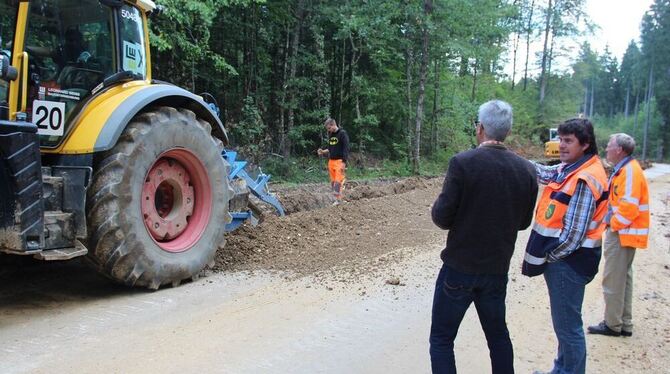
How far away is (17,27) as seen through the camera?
13.1ft

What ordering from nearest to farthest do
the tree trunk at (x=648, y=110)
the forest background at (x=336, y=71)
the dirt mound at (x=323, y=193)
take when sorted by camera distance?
the dirt mound at (x=323, y=193) < the forest background at (x=336, y=71) < the tree trunk at (x=648, y=110)

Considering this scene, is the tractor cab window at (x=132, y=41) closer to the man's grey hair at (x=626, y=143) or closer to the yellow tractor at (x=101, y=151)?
the yellow tractor at (x=101, y=151)

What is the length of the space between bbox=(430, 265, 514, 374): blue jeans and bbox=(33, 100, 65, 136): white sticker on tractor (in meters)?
3.32

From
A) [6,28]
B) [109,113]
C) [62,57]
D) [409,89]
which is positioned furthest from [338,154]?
[409,89]

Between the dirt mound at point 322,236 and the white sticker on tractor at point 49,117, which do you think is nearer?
the white sticker on tractor at point 49,117

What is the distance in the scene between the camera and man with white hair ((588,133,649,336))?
14.1 ft

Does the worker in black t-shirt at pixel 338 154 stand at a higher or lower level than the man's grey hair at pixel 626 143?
lower

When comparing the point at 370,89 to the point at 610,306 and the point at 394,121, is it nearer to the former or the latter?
the point at 394,121

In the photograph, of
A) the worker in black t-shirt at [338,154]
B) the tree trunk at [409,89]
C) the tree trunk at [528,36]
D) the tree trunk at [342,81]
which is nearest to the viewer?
the worker in black t-shirt at [338,154]

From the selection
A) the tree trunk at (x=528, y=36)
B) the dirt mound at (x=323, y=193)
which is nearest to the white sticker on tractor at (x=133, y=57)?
the dirt mound at (x=323, y=193)

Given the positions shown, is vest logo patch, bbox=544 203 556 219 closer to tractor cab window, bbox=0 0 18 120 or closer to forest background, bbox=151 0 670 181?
tractor cab window, bbox=0 0 18 120

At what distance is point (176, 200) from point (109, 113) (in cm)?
112

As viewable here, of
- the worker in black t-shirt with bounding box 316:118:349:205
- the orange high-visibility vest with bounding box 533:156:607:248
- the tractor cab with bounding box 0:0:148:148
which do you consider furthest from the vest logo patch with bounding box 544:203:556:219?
the worker in black t-shirt with bounding box 316:118:349:205

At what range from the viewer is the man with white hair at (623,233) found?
429 cm
